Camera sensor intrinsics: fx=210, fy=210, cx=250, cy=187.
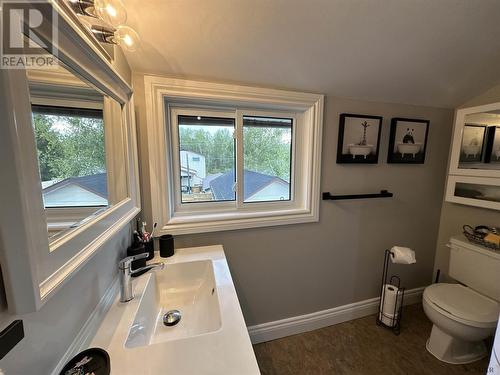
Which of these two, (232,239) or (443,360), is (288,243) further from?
(443,360)

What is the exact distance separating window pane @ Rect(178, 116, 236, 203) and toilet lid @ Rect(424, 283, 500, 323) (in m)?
1.59

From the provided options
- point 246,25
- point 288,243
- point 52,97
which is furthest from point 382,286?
point 52,97

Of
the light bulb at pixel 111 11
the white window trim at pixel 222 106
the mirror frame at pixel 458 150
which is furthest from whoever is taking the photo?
the mirror frame at pixel 458 150

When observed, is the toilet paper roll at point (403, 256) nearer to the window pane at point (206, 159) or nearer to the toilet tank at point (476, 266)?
the toilet tank at point (476, 266)

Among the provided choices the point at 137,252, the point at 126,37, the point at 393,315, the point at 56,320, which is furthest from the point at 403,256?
the point at 126,37

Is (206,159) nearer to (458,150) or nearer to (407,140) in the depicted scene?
(407,140)

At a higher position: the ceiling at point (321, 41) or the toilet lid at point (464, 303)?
the ceiling at point (321, 41)

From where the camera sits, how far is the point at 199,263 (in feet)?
3.94

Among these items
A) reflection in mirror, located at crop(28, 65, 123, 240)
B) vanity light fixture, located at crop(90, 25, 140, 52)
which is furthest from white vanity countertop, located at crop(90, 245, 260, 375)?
vanity light fixture, located at crop(90, 25, 140, 52)

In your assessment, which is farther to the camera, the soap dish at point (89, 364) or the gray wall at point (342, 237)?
the gray wall at point (342, 237)

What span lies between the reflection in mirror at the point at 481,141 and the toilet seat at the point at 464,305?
93 cm

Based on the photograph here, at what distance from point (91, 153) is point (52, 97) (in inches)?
9.6

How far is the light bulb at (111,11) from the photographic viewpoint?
708 mm

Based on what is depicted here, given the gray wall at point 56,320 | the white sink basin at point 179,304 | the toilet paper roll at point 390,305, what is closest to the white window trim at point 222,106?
the white sink basin at point 179,304
